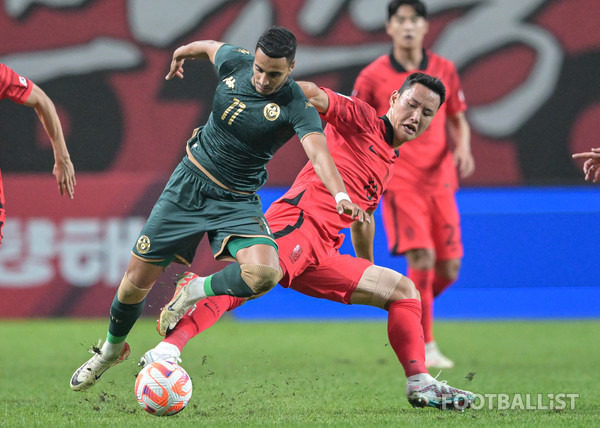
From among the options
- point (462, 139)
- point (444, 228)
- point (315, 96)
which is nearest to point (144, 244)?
point (315, 96)

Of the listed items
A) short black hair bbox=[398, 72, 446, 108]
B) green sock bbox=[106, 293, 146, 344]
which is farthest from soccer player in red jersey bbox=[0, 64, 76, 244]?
short black hair bbox=[398, 72, 446, 108]

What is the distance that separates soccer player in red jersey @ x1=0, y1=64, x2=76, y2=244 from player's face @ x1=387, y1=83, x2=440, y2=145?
5.92ft

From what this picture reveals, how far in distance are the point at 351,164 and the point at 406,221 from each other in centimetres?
205

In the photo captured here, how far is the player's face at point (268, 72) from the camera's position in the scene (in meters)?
4.52

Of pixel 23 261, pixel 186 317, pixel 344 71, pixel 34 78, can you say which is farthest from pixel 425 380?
pixel 34 78

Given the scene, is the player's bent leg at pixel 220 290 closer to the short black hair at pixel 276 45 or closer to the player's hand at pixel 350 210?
the player's hand at pixel 350 210

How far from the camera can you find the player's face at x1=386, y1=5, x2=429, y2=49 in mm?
7148

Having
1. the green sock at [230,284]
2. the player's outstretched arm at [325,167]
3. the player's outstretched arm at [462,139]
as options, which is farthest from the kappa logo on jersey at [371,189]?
the player's outstretched arm at [462,139]

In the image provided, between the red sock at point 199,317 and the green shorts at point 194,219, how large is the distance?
0.23 meters

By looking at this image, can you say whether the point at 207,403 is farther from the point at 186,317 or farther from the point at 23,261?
the point at 23,261

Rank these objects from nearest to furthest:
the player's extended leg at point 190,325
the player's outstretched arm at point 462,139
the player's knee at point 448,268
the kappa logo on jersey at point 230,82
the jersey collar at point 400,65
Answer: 1. the player's extended leg at point 190,325
2. the kappa logo on jersey at point 230,82
3. the jersey collar at point 400,65
4. the player's knee at point 448,268
5. the player's outstretched arm at point 462,139

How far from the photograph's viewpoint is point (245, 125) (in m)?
4.71

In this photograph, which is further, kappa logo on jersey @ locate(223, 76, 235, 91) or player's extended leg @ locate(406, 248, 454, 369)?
player's extended leg @ locate(406, 248, 454, 369)

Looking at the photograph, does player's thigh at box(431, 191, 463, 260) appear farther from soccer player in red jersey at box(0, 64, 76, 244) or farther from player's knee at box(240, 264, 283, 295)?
soccer player in red jersey at box(0, 64, 76, 244)
